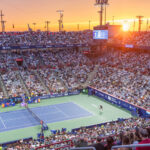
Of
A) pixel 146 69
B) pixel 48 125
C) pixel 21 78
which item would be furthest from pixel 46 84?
pixel 146 69

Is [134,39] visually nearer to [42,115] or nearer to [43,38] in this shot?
[43,38]

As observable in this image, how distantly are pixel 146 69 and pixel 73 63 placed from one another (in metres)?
17.2

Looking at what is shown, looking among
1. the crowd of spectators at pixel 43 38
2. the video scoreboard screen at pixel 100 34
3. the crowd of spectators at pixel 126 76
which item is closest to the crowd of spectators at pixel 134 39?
the crowd of spectators at pixel 126 76

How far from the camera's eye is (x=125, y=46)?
4759 centimetres

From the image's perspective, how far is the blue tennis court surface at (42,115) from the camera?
2600 cm

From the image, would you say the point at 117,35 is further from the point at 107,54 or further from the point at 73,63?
the point at 73,63

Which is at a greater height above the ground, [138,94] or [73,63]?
[73,63]

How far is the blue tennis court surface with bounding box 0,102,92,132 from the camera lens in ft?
85.3

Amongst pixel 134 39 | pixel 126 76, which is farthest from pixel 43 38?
pixel 126 76

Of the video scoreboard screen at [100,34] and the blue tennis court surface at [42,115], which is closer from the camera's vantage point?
the blue tennis court surface at [42,115]

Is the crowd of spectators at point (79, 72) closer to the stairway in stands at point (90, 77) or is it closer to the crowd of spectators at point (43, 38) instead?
the stairway in stands at point (90, 77)

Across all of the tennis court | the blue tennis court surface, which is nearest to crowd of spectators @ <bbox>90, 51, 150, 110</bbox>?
the tennis court

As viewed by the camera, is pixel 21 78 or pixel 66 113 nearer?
pixel 66 113

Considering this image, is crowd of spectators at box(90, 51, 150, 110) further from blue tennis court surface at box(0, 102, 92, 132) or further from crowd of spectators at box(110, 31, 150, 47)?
blue tennis court surface at box(0, 102, 92, 132)
